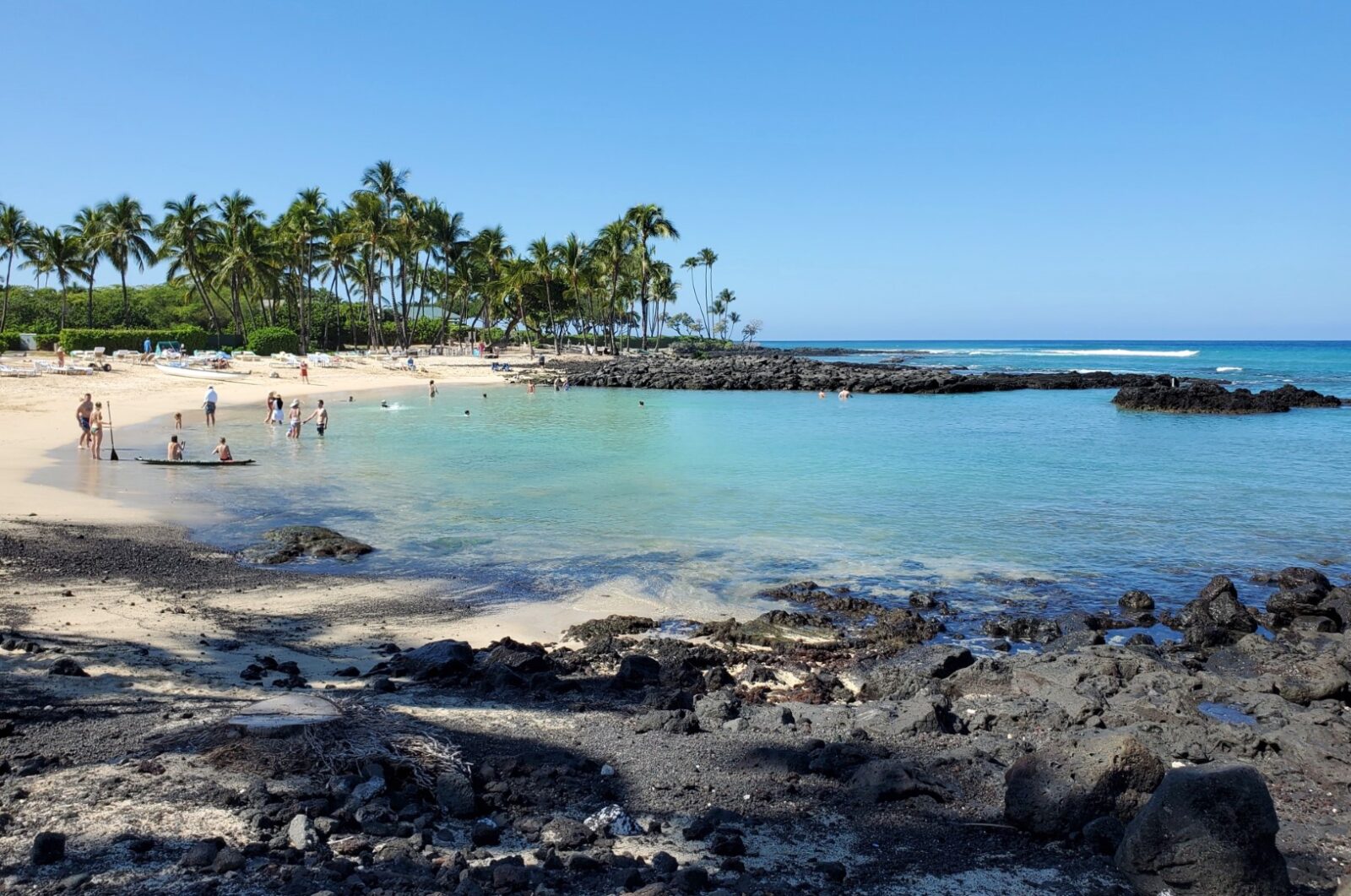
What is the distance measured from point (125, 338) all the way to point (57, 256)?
12426 millimetres

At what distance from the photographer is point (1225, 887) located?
477 cm

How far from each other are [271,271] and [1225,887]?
231 feet

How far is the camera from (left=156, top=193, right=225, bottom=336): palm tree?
208 feet

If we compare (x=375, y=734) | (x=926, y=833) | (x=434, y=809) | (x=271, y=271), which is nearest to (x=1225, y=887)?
(x=926, y=833)

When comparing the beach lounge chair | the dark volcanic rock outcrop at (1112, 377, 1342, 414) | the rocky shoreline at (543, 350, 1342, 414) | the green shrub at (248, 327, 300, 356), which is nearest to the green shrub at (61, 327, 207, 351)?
the green shrub at (248, 327, 300, 356)

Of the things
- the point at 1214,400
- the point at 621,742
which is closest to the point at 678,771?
the point at 621,742

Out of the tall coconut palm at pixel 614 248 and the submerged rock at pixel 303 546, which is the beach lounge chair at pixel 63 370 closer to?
the submerged rock at pixel 303 546

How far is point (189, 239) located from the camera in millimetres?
63781

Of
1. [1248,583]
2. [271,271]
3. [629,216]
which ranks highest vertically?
[629,216]

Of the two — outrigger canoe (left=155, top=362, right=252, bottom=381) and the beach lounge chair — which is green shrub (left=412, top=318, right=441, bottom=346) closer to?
outrigger canoe (left=155, top=362, right=252, bottom=381)

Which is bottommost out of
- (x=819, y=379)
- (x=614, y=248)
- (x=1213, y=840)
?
(x=1213, y=840)

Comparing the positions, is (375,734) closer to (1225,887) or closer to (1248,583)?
(1225,887)

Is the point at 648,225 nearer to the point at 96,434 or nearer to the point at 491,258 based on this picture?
the point at 491,258

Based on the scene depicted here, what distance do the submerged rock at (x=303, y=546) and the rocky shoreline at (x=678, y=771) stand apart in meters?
3.96
